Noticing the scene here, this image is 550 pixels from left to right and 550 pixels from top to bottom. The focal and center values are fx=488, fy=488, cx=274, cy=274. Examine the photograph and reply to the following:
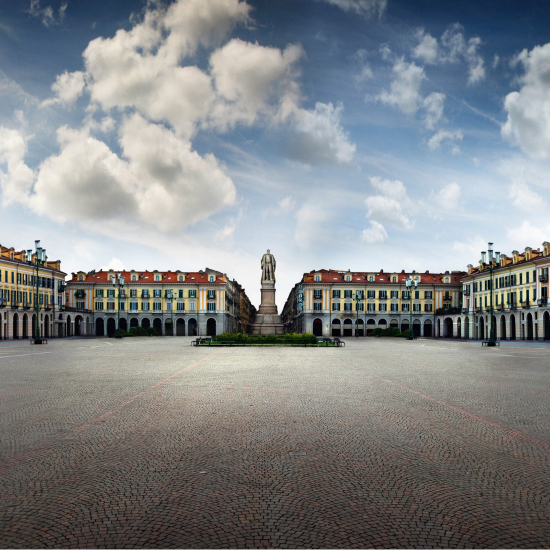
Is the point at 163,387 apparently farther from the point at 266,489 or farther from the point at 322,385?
the point at 266,489

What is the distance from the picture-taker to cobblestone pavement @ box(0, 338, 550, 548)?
14.4 feet

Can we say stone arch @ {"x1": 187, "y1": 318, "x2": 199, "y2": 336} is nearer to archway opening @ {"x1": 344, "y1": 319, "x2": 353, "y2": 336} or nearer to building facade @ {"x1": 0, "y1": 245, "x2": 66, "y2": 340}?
building facade @ {"x1": 0, "y1": 245, "x2": 66, "y2": 340}

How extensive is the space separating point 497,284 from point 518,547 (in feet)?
264

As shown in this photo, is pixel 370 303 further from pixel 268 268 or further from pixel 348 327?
pixel 268 268

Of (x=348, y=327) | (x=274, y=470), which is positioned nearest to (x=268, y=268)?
(x=348, y=327)

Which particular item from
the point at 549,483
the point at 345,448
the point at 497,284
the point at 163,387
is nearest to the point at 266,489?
the point at 345,448

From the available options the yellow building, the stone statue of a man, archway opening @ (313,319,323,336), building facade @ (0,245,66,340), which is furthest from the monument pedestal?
archway opening @ (313,319,323,336)

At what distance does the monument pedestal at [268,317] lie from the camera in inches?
2046

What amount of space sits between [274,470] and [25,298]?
3000 inches

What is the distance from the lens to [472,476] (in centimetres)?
584

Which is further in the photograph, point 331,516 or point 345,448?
point 345,448

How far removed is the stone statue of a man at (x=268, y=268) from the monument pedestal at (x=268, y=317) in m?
0.61

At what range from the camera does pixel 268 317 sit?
52719 millimetres

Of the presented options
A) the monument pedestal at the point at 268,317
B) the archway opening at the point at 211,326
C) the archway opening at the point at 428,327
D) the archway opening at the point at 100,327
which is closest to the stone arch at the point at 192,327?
the archway opening at the point at 211,326
